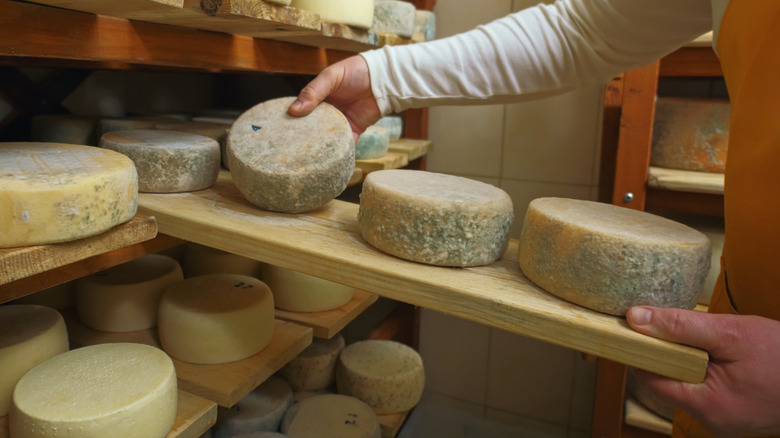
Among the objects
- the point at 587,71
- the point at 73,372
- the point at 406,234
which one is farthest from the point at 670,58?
the point at 73,372

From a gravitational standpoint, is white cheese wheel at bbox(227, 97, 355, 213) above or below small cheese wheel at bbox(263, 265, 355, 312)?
above

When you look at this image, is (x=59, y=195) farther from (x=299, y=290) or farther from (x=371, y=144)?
(x=371, y=144)

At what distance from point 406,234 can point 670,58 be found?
116cm

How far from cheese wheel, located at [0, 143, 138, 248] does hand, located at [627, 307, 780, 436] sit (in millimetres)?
731

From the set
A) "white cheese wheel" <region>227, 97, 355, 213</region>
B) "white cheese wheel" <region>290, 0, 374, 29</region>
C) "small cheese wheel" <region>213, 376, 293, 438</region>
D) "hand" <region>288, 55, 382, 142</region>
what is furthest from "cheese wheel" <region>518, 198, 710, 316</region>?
"small cheese wheel" <region>213, 376, 293, 438</region>

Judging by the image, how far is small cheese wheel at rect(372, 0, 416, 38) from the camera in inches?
69.6

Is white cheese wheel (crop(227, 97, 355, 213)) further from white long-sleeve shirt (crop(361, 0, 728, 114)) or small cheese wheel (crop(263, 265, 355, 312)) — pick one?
small cheese wheel (crop(263, 265, 355, 312))

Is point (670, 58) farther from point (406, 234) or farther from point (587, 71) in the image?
point (406, 234)

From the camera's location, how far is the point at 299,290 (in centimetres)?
151

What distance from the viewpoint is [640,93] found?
58.5 inches

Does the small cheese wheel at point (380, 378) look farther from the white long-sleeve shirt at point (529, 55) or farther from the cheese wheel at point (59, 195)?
the cheese wheel at point (59, 195)

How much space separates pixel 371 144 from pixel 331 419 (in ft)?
2.72

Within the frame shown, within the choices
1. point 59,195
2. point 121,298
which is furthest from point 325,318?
point 59,195

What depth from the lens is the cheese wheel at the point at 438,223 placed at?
31.3 inches
